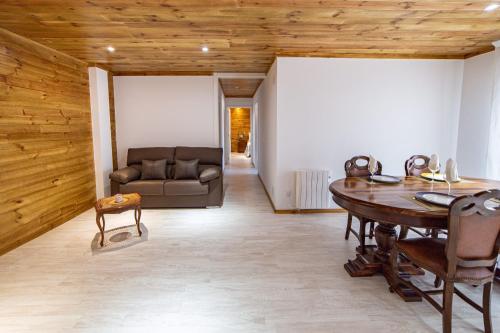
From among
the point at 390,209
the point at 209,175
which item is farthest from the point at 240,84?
the point at 390,209

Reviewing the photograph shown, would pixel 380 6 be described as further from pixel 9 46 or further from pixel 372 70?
pixel 9 46

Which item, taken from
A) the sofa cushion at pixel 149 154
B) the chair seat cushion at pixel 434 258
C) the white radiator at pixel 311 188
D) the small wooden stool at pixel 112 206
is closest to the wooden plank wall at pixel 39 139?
the sofa cushion at pixel 149 154

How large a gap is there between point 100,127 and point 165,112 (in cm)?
123

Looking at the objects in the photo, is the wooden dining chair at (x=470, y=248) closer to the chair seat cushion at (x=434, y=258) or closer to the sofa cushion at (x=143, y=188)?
the chair seat cushion at (x=434, y=258)

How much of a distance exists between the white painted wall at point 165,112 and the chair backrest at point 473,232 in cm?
452

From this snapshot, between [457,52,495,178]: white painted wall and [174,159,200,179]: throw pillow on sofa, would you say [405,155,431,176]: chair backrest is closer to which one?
[457,52,495,178]: white painted wall

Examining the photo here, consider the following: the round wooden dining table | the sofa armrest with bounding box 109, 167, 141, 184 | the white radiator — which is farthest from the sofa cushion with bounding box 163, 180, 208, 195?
the round wooden dining table

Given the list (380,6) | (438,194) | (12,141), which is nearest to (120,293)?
(12,141)

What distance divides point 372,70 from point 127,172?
4166 mm

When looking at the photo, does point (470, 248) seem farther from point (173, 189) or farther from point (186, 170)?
point (186, 170)

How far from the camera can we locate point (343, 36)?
339 centimetres

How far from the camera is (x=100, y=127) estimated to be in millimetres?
4828

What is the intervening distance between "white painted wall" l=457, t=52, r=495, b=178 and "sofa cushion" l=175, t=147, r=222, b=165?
13.0 feet

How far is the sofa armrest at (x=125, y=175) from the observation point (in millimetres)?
4508
